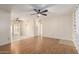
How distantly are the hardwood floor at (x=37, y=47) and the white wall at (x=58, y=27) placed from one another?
95 millimetres

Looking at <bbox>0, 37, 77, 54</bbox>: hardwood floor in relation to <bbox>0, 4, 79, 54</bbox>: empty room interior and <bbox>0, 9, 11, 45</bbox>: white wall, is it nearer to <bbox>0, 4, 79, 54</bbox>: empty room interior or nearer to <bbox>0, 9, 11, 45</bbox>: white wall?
<bbox>0, 4, 79, 54</bbox>: empty room interior

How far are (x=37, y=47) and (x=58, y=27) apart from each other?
1.57 feet

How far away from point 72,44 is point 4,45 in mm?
1105

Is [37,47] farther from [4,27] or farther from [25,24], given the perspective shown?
[4,27]

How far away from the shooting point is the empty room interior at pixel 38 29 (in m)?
2.07

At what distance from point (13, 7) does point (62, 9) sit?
2.63 ft

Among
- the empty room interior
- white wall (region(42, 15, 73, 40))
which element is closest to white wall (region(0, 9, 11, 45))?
the empty room interior

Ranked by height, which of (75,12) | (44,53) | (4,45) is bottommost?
(44,53)

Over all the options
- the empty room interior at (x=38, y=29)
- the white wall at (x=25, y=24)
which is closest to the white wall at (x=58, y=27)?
the empty room interior at (x=38, y=29)

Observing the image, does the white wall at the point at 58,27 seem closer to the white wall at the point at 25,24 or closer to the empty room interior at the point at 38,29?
the empty room interior at the point at 38,29
